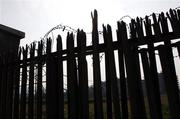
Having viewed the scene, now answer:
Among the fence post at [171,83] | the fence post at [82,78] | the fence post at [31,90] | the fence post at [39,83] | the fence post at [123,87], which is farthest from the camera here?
the fence post at [31,90]

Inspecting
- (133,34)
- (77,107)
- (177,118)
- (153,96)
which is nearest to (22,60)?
(77,107)

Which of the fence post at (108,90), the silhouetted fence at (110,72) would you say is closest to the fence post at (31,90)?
the silhouetted fence at (110,72)

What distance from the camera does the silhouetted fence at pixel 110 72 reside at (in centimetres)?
267

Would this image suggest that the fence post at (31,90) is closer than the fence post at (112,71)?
No

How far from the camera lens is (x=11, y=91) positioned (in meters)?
4.32

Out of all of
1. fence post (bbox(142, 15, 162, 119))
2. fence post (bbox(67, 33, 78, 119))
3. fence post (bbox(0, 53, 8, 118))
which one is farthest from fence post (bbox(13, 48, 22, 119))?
fence post (bbox(142, 15, 162, 119))

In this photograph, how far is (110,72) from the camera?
293 centimetres

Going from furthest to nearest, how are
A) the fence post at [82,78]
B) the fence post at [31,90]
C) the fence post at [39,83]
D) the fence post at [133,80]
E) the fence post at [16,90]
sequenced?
the fence post at [16,90] → the fence post at [31,90] → the fence post at [39,83] → the fence post at [82,78] → the fence post at [133,80]

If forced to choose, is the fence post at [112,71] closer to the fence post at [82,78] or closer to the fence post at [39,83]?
the fence post at [82,78]

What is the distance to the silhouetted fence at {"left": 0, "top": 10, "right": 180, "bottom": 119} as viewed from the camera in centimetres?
267

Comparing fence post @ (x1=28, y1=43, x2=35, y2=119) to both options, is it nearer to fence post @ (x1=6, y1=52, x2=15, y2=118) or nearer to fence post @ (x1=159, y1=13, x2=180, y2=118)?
fence post @ (x1=6, y1=52, x2=15, y2=118)

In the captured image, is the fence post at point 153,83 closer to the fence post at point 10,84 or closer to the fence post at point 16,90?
the fence post at point 16,90

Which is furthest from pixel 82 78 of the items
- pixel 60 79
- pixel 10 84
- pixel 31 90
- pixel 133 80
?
pixel 10 84

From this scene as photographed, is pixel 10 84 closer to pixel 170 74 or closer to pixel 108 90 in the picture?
pixel 108 90
